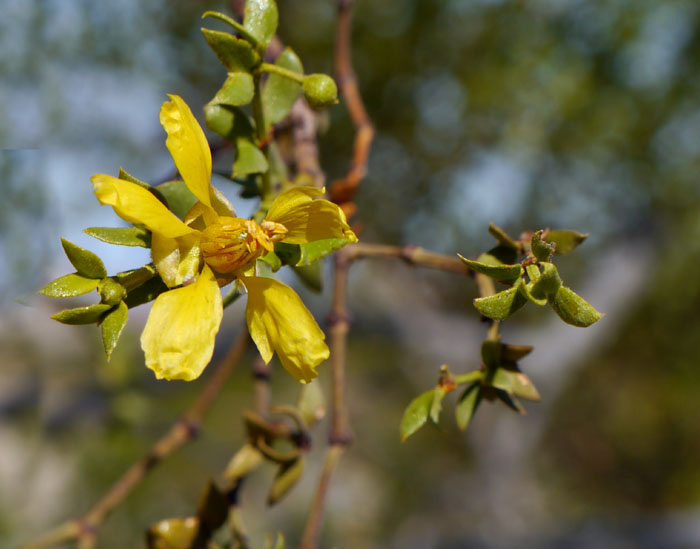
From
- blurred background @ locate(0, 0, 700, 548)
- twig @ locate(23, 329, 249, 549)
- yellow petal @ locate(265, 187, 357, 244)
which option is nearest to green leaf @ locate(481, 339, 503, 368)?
yellow petal @ locate(265, 187, 357, 244)

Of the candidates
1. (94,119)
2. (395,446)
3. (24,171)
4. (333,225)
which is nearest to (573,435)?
(395,446)

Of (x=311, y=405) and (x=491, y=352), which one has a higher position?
(x=491, y=352)

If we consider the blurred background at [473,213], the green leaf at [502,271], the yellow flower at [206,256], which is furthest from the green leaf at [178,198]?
the blurred background at [473,213]

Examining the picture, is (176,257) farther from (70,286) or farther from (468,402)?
(468,402)

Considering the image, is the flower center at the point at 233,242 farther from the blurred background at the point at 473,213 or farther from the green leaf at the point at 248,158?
the blurred background at the point at 473,213

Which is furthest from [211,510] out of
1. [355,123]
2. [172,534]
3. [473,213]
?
[473,213]

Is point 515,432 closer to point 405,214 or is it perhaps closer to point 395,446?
point 395,446
